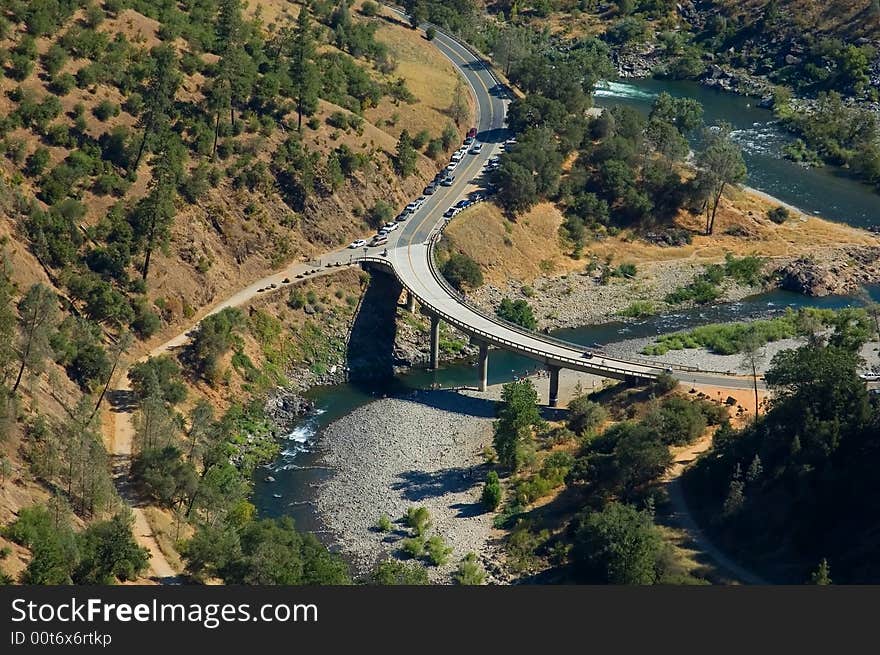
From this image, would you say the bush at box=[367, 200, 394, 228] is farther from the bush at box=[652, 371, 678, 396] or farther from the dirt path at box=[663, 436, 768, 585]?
the dirt path at box=[663, 436, 768, 585]

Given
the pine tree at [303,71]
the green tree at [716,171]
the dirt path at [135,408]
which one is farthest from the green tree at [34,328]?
the green tree at [716,171]

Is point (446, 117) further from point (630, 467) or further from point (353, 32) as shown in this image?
point (630, 467)

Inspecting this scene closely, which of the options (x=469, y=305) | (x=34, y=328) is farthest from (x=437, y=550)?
(x=469, y=305)

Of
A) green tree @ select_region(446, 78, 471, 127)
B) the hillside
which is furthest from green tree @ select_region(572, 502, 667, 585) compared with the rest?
green tree @ select_region(446, 78, 471, 127)

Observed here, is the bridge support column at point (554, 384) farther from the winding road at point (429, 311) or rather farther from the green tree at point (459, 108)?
the green tree at point (459, 108)

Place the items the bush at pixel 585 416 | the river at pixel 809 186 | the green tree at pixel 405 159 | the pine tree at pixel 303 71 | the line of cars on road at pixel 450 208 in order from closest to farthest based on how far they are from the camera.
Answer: the bush at pixel 585 416, the line of cars on road at pixel 450 208, the pine tree at pixel 303 71, the green tree at pixel 405 159, the river at pixel 809 186
